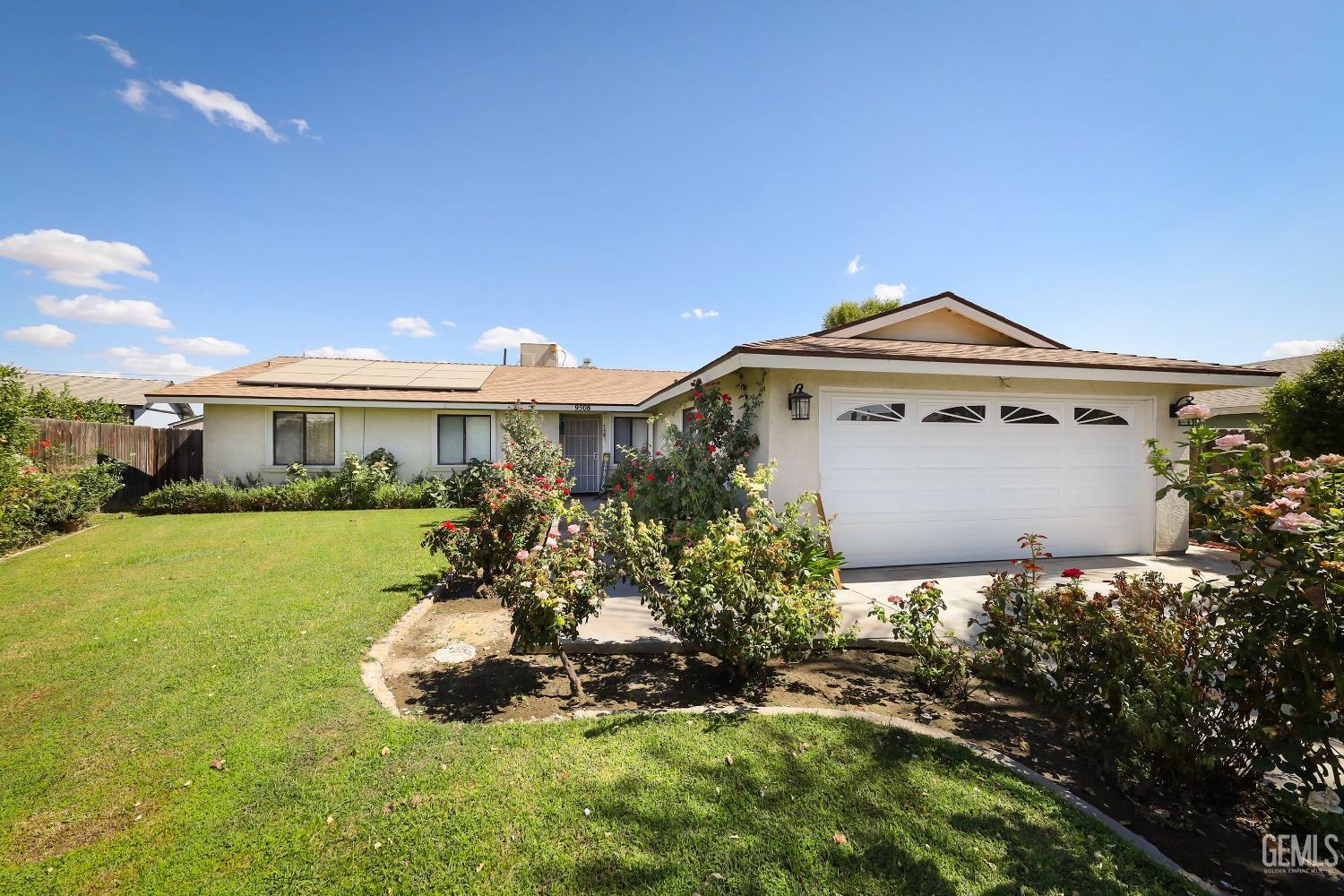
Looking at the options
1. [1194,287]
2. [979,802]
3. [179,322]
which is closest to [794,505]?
[979,802]

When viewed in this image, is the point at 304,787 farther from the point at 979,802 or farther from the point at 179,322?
the point at 179,322

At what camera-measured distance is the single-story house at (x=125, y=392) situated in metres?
24.0

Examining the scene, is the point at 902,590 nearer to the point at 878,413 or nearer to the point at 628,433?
the point at 878,413

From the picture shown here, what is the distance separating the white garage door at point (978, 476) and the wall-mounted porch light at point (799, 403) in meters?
0.50

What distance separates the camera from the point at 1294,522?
1935 mm

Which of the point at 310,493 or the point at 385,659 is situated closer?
the point at 385,659

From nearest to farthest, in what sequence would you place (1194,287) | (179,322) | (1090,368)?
(1090,368) < (1194,287) < (179,322)

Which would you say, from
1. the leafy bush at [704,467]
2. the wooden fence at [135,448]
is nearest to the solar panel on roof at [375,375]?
the wooden fence at [135,448]

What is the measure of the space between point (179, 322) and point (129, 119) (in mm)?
7787

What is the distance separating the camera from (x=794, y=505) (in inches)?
183

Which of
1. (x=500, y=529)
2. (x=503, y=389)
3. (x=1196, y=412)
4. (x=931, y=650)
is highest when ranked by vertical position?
(x=503, y=389)

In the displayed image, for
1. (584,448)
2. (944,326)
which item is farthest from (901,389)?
(584,448)

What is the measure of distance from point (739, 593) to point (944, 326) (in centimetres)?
804

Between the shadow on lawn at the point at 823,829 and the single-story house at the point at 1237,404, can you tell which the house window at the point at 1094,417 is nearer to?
the shadow on lawn at the point at 823,829
